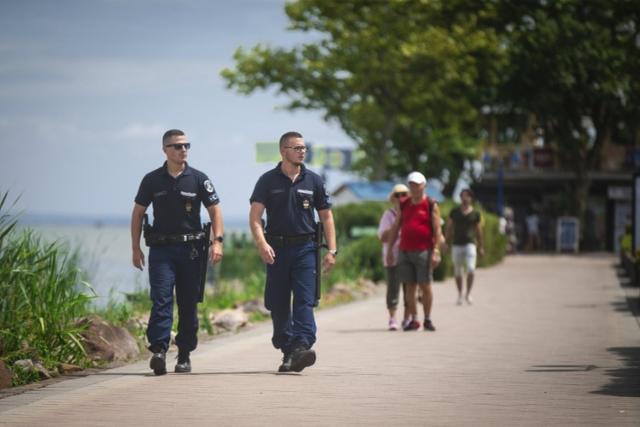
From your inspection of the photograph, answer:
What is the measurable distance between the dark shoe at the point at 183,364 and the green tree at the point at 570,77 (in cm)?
2756

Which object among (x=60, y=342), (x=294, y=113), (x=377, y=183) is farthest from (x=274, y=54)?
(x=60, y=342)

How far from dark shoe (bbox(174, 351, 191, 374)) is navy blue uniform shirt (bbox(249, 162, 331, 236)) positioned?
121 cm

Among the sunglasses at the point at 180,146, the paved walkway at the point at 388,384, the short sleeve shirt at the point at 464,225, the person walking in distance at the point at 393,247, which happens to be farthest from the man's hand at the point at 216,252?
the short sleeve shirt at the point at 464,225

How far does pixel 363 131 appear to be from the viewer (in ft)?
177

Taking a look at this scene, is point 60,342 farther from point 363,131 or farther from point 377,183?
point 363,131

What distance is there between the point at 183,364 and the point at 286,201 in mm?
1564

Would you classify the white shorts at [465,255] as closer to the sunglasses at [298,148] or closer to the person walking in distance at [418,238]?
the person walking in distance at [418,238]

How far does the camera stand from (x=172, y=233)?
11008 millimetres

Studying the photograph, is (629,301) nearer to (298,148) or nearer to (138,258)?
(298,148)

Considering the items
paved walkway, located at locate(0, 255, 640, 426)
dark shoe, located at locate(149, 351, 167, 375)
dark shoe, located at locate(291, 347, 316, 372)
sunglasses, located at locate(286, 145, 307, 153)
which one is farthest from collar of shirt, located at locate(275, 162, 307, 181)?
dark shoe, located at locate(149, 351, 167, 375)

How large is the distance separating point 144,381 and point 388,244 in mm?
6188

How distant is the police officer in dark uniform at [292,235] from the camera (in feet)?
36.6

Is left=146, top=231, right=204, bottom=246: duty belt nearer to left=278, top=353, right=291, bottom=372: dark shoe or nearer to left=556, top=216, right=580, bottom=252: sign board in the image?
left=278, top=353, right=291, bottom=372: dark shoe

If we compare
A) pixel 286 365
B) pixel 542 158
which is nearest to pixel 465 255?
pixel 286 365
